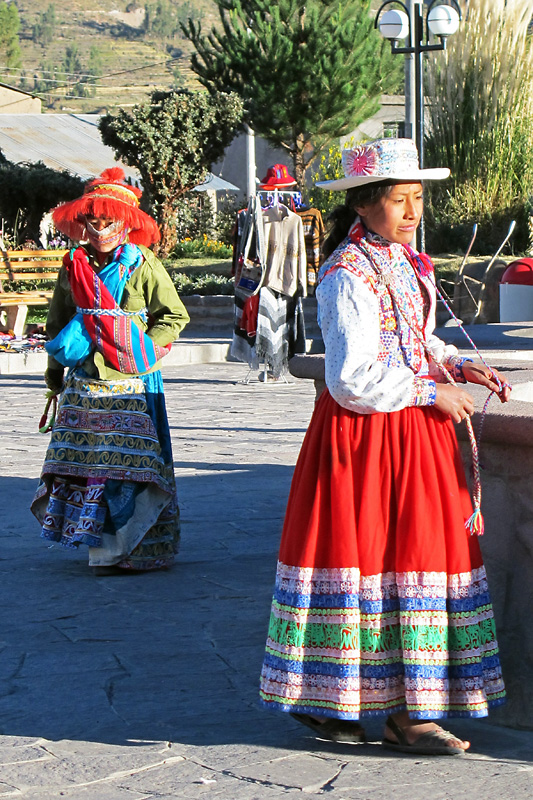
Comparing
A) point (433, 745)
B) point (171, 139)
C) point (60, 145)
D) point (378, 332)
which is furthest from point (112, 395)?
point (60, 145)

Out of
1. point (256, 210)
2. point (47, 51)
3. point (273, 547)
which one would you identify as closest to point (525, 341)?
point (273, 547)

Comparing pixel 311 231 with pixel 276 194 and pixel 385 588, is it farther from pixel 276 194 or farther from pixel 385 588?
pixel 385 588

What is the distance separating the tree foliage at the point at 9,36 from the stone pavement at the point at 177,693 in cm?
9468

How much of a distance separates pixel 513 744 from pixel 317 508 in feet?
2.95

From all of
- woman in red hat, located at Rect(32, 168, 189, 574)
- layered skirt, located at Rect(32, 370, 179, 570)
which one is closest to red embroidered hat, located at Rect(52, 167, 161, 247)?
woman in red hat, located at Rect(32, 168, 189, 574)

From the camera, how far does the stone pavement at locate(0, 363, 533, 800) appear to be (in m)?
3.06

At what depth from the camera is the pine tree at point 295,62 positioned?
87.3ft

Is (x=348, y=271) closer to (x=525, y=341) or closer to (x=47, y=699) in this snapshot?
(x=47, y=699)

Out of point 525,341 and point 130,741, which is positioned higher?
point 525,341

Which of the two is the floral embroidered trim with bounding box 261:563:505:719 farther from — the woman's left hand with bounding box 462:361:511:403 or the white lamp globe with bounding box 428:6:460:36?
the white lamp globe with bounding box 428:6:460:36

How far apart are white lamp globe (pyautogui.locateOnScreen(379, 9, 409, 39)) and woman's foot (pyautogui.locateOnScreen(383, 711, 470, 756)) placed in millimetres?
13528

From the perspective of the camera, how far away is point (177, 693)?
3.79m

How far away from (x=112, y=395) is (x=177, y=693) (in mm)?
1855

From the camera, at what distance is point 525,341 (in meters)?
5.88
